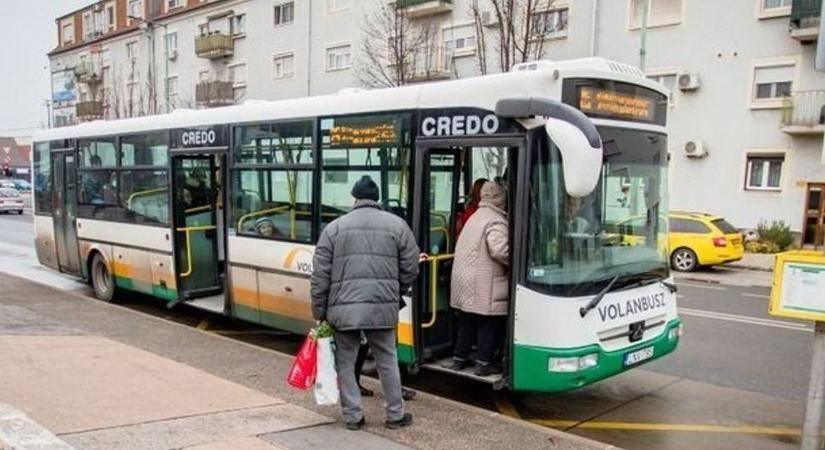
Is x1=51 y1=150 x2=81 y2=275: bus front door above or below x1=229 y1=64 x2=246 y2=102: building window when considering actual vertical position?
below

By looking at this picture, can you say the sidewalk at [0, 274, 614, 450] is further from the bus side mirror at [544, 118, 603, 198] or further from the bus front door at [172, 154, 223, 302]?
the bus side mirror at [544, 118, 603, 198]

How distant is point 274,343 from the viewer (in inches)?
318

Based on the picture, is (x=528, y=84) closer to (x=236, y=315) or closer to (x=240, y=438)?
(x=240, y=438)

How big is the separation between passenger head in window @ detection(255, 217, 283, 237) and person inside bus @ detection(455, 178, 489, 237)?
87.6 inches

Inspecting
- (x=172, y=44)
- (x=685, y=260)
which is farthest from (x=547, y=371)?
(x=172, y=44)

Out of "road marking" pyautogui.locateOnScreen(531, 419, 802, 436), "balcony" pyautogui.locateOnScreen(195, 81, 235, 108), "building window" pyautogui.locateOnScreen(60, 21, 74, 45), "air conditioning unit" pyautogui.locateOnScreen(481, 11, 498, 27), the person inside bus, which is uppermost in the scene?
"building window" pyautogui.locateOnScreen(60, 21, 74, 45)

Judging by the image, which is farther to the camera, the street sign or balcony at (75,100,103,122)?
balcony at (75,100,103,122)

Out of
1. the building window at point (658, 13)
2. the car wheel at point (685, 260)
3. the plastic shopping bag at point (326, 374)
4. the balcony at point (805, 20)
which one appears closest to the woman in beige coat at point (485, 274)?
the plastic shopping bag at point (326, 374)

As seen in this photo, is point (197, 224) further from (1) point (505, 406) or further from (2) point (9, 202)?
(2) point (9, 202)

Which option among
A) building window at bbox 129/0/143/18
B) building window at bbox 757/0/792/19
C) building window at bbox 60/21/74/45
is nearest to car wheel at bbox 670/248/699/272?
building window at bbox 757/0/792/19

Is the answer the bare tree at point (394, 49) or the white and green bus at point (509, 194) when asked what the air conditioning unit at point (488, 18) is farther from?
the white and green bus at point (509, 194)

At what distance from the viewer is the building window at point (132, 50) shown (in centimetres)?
4634

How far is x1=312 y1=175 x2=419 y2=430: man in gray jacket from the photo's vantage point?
460cm

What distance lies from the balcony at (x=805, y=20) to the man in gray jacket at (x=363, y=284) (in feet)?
59.5
